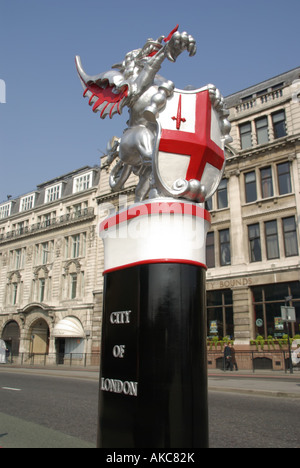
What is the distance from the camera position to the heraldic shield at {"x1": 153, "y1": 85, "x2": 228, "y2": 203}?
121 inches

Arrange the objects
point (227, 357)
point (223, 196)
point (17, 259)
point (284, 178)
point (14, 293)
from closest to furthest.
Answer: point (227, 357) → point (284, 178) → point (223, 196) → point (14, 293) → point (17, 259)

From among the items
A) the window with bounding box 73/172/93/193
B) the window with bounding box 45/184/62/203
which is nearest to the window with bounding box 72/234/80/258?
the window with bounding box 73/172/93/193

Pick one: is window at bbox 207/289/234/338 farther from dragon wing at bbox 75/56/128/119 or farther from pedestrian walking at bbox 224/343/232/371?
dragon wing at bbox 75/56/128/119

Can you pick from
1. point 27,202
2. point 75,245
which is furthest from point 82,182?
point 27,202

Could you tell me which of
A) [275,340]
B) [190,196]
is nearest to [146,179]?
[190,196]

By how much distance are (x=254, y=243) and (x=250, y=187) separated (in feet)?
13.1

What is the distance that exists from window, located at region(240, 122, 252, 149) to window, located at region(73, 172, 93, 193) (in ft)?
58.0

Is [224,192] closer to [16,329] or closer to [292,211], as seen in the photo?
[292,211]

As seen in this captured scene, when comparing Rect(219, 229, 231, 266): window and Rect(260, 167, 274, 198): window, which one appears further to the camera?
Rect(219, 229, 231, 266): window

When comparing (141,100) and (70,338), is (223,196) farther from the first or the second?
(141,100)

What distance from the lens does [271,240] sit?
81.2ft

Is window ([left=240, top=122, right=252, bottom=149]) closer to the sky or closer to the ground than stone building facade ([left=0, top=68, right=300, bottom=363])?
closer to the sky

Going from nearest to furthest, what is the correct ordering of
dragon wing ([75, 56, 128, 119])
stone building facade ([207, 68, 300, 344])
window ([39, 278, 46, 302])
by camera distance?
dragon wing ([75, 56, 128, 119]) < stone building facade ([207, 68, 300, 344]) < window ([39, 278, 46, 302])

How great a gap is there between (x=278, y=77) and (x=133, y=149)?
29.1 metres
